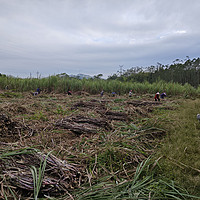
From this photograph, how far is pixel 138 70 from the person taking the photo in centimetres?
3650

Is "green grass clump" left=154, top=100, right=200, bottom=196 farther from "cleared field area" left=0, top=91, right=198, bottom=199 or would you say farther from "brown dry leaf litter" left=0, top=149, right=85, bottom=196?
"brown dry leaf litter" left=0, top=149, right=85, bottom=196

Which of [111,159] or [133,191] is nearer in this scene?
[133,191]

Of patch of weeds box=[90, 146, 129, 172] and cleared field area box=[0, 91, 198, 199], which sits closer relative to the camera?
cleared field area box=[0, 91, 198, 199]

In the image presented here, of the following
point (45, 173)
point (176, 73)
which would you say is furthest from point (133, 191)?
point (176, 73)

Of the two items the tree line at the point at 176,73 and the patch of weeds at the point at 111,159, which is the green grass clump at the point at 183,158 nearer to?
the patch of weeds at the point at 111,159

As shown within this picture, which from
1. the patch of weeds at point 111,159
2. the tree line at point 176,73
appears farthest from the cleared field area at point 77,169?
the tree line at point 176,73

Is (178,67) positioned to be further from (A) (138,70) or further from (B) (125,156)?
(B) (125,156)

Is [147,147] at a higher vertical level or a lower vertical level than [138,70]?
lower

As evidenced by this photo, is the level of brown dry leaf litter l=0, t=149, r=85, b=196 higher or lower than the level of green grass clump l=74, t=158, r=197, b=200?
higher

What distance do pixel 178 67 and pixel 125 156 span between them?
46711 mm

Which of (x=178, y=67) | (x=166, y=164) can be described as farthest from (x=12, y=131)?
(x=178, y=67)

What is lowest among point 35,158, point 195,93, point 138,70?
point 35,158

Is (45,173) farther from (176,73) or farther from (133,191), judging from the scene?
(176,73)

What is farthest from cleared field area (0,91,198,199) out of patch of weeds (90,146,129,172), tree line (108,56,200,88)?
tree line (108,56,200,88)
